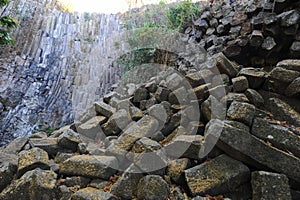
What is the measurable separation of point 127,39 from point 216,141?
5955 millimetres

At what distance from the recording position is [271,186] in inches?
87.7

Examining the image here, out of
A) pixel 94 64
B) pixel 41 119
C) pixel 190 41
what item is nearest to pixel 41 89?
pixel 41 119

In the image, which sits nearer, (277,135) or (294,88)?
(277,135)

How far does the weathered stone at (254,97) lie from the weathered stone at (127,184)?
1726 millimetres

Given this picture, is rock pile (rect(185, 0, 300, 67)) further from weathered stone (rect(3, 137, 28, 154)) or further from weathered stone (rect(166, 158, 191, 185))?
weathered stone (rect(3, 137, 28, 154))

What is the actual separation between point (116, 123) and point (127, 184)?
1217mm

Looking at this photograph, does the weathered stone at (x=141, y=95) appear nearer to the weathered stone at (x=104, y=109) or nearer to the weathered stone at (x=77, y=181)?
the weathered stone at (x=104, y=109)

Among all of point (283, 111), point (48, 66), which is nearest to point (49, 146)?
point (283, 111)

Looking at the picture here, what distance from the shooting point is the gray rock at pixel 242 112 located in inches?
109

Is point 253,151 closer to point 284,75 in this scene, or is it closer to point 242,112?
point 242,112

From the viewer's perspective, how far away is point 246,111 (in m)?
2.78

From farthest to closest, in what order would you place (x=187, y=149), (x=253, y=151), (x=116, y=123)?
(x=116, y=123) < (x=187, y=149) < (x=253, y=151)

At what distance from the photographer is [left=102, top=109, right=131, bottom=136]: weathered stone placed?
3598 millimetres

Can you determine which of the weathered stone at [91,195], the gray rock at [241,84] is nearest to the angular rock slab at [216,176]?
the weathered stone at [91,195]
